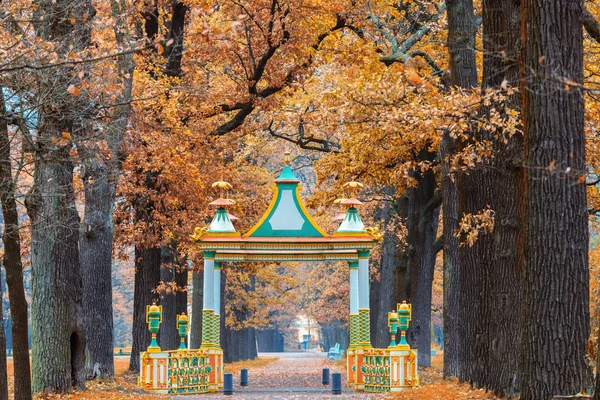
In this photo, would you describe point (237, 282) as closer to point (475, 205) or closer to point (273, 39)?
point (273, 39)

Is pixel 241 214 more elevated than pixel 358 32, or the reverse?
pixel 358 32

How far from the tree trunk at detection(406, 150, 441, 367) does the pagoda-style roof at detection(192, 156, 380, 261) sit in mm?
3863

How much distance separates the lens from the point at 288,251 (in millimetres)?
22062

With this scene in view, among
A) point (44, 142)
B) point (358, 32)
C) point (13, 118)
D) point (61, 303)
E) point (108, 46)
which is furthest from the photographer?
point (358, 32)

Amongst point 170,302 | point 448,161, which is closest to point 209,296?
point 170,302

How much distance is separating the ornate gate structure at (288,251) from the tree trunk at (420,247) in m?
3.65

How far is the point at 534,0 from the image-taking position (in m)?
9.70

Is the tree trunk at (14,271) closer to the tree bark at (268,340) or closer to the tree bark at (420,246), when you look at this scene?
the tree bark at (420,246)

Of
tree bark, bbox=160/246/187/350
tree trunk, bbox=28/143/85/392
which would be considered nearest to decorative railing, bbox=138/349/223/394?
tree trunk, bbox=28/143/85/392

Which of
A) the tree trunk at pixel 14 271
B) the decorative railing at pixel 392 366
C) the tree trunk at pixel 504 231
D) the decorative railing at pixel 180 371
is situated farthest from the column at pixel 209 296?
the tree trunk at pixel 504 231

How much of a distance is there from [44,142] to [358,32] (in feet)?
43.2

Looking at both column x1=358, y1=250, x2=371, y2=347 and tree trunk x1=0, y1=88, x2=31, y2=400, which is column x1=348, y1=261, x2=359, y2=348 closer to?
column x1=358, y1=250, x2=371, y2=347

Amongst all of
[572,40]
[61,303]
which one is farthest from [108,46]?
[572,40]

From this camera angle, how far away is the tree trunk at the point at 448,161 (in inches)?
610
